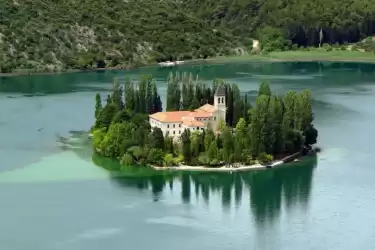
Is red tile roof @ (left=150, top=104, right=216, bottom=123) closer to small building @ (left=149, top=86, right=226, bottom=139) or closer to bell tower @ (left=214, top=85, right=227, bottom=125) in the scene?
small building @ (left=149, top=86, right=226, bottom=139)

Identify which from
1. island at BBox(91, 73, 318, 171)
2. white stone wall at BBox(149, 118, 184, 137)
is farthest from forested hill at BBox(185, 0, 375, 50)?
white stone wall at BBox(149, 118, 184, 137)

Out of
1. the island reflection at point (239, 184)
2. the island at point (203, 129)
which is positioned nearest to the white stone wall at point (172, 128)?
the island at point (203, 129)

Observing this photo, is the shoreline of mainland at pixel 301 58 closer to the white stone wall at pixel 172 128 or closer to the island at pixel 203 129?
the island at pixel 203 129

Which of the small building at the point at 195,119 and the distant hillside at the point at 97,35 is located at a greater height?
the distant hillside at the point at 97,35

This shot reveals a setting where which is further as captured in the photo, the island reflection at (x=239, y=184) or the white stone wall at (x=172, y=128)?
the white stone wall at (x=172, y=128)

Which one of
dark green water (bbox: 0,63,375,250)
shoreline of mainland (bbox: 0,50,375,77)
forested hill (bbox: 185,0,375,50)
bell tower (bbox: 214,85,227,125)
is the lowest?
dark green water (bbox: 0,63,375,250)
